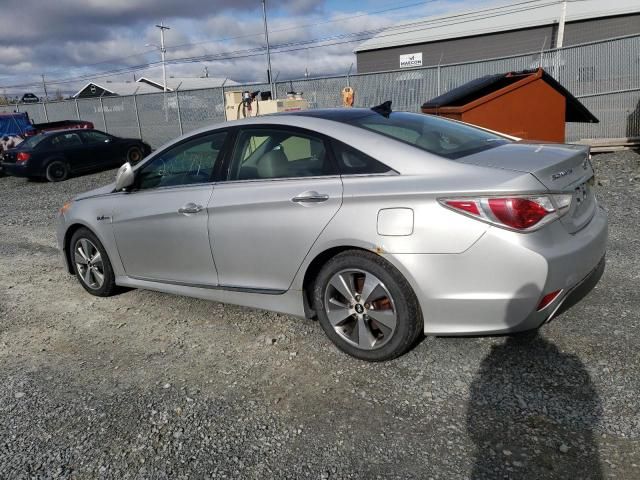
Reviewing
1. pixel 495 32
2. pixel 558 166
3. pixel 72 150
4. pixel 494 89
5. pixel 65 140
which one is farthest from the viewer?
pixel 495 32

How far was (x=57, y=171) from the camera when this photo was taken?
1535 centimetres

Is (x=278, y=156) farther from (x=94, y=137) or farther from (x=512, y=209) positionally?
(x=94, y=137)

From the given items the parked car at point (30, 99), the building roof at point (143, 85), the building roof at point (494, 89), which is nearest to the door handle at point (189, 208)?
the building roof at point (494, 89)

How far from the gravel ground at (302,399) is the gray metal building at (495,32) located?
105ft

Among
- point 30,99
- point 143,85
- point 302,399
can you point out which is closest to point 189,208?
point 302,399

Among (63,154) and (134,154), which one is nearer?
(63,154)

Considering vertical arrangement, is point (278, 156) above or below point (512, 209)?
above

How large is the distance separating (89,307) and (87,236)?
633 mm

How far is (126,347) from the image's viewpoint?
3943 millimetres

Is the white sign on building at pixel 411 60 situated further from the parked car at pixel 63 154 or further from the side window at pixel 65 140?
the side window at pixel 65 140

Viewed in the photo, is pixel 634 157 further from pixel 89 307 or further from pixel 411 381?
pixel 89 307

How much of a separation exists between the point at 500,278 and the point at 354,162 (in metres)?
1.10

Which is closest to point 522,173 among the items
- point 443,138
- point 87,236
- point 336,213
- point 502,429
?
point 443,138

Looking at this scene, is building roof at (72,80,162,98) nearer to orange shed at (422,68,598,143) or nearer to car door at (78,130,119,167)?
Result: car door at (78,130,119,167)
